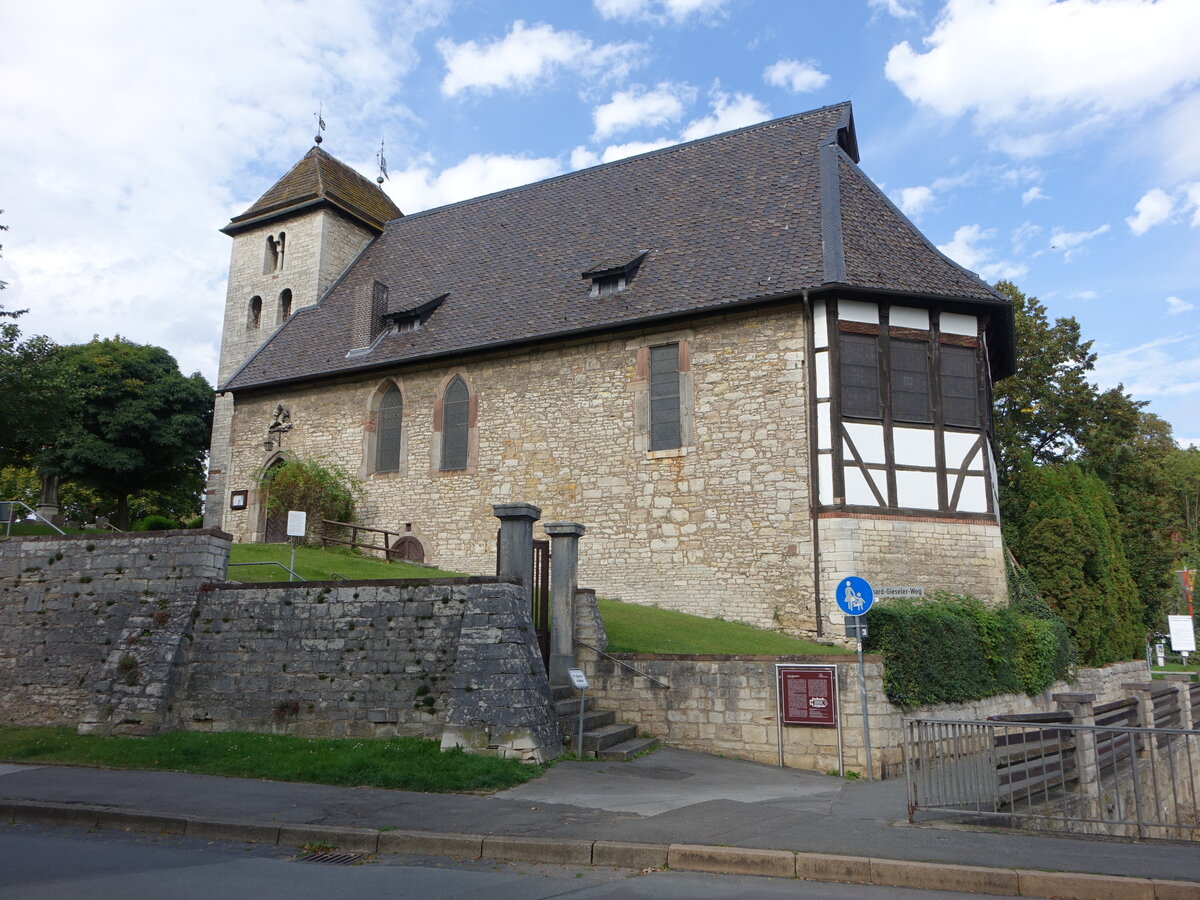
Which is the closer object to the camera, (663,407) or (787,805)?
(787,805)

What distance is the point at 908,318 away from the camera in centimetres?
1758

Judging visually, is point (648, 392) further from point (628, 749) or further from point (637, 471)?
point (628, 749)

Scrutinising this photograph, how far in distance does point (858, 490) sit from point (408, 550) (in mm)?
10506

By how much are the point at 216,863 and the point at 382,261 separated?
23.1 meters

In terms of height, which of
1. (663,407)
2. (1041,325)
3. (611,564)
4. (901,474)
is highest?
(1041,325)

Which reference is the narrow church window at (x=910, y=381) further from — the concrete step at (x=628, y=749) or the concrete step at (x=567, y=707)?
the concrete step at (x=567, y=707)

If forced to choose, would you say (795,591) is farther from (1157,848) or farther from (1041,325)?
(1041,325)

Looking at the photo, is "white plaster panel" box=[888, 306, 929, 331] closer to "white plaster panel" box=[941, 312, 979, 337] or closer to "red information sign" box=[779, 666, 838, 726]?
"white plaster panel" box=[941, 312, 979, 337]

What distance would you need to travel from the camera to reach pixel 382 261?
27.7m

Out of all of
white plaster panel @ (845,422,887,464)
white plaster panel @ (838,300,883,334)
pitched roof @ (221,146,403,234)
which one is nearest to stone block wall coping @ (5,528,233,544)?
white plaster panel @ (845,422,887,464)

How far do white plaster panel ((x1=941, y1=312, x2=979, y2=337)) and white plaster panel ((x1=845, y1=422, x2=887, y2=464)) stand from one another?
8.56 ft

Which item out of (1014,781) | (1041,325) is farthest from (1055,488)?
(1014,781)

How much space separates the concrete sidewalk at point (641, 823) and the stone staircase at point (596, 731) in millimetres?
353

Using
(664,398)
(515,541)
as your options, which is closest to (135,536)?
(515,541)
